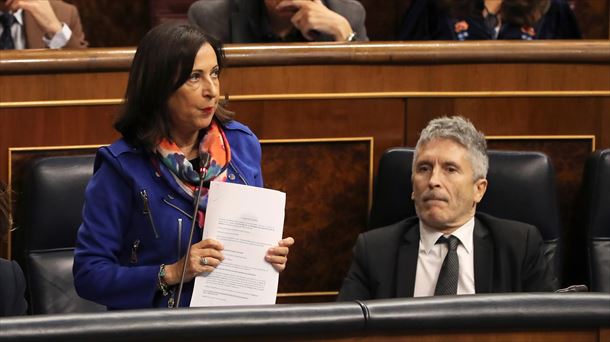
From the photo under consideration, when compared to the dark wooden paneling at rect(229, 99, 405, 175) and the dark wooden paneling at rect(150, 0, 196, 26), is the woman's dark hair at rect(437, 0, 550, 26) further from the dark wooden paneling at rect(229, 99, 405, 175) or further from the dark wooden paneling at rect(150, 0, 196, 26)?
the dark wooden paneling at rect(150, 0, 196, 26)

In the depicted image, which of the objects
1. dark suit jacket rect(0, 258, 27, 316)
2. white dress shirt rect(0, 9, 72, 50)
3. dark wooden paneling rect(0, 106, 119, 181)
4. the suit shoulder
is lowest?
dark suit jacket rect(0, 258, 27, 316)

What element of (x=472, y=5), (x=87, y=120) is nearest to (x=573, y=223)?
(x=472, y=5)

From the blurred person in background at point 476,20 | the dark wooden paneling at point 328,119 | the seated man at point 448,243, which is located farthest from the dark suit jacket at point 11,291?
the blurred person in background at point 476,20

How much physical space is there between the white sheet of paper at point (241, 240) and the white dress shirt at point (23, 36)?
52.9 inches

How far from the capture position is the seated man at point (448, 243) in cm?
238

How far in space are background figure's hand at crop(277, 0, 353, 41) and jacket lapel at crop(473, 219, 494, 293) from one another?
0.73 metres

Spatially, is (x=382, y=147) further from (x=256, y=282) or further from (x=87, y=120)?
(x=256, y=282)

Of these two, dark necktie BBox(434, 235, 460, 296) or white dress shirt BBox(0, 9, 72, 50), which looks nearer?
dark necktie BBox(434, 235, 460, 296)

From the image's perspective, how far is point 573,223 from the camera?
286cm

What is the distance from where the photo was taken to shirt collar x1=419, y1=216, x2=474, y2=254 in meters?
2.40

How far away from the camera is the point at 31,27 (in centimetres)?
308

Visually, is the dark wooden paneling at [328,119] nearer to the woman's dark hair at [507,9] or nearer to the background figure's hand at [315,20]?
the background figure's hand at [315,20]

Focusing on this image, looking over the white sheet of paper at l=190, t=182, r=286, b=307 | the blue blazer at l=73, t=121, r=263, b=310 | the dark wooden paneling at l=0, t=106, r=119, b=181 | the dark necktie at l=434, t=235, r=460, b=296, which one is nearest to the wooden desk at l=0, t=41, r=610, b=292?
the dark wooden paneling at l=0, t=106, r=119, b=181

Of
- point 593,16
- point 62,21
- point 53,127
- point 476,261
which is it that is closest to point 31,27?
point 62,21
